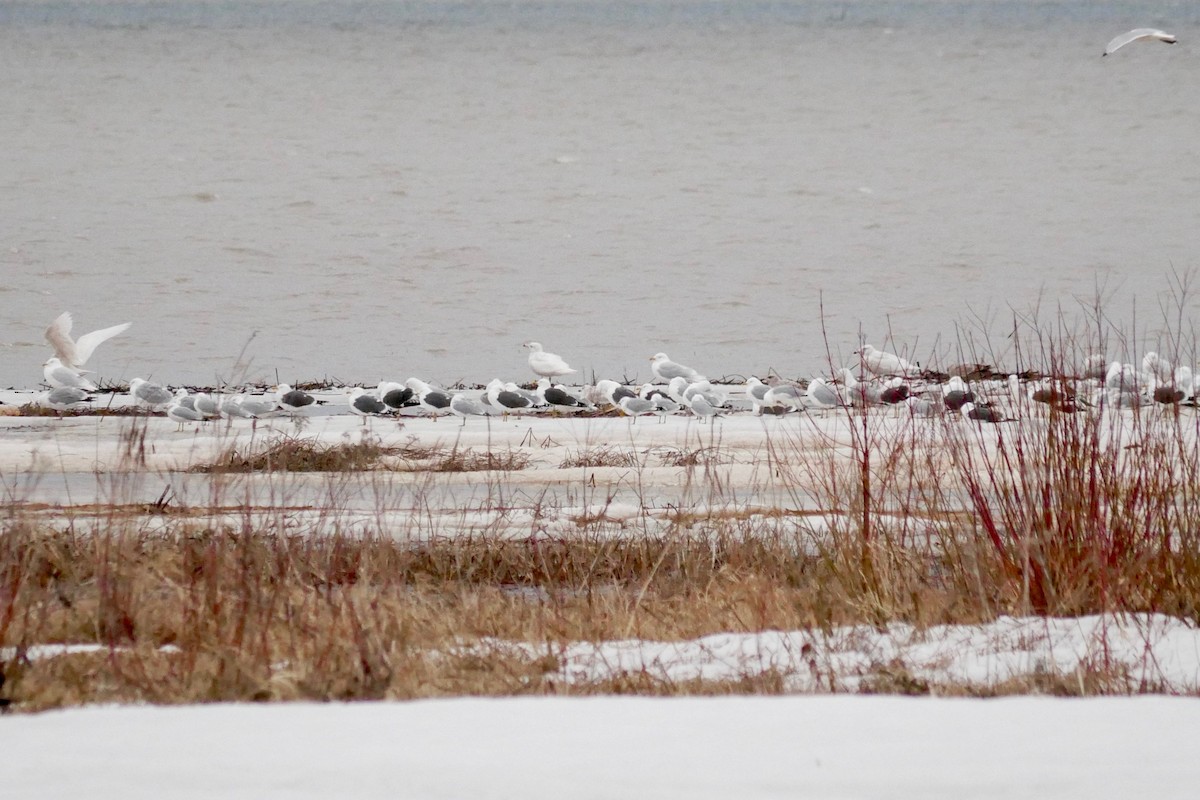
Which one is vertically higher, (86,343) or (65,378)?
(86,343)

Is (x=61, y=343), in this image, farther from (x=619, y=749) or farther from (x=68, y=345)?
(x=619, y=749)

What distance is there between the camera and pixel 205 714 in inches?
122

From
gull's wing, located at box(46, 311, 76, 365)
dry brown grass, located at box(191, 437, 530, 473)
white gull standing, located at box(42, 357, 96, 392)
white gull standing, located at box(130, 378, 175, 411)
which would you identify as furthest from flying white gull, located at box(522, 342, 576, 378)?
dry brown grass, located at box(191, 437, 530, 473)

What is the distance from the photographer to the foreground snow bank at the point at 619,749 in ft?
8.68

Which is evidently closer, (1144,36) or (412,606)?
(412,606)

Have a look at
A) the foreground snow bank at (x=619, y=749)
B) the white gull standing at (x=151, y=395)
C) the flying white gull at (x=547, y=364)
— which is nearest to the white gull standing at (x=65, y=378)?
the white gull standing at (x=151, y=395)

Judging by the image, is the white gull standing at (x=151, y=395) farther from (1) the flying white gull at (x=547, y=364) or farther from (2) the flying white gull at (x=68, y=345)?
(1) the flying white gull at (x=547, y=364)

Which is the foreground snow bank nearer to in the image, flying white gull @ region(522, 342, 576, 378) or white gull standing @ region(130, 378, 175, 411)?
white gull standing @ region(130, 378, 175, 411)

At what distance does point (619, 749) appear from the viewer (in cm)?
286

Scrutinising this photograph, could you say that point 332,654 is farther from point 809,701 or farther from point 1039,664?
point 1039,664

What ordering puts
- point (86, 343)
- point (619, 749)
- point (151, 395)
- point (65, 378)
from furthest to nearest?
1. point (86, 343)
2. point (65, 378)
3. point (151, 395)
4. point (619, 749)

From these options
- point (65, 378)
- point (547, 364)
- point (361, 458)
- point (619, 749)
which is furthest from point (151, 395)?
point (619, 749)

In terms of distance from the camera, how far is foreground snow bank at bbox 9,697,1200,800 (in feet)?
8.68

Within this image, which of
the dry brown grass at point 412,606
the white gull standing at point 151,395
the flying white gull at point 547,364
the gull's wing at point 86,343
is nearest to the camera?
the dry brown grass at point 412,606
